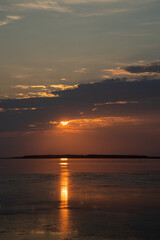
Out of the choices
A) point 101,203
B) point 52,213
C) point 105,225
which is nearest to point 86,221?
point 105,225

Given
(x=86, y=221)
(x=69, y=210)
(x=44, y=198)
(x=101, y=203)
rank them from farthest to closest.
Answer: (x=44, y=198) → (x=101, y=203) → (x=69, y=210) → (x=86, y=221)

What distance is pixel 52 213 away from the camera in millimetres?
21969

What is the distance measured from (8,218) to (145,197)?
496 inches

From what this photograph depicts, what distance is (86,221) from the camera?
64.7ft

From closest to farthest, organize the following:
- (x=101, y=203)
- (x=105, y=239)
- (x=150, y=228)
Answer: (x=105, y=239), (x=150, y=228), (x=101, y=203)

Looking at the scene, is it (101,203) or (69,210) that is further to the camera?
(101,203)

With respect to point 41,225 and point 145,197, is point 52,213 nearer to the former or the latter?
point 41,225

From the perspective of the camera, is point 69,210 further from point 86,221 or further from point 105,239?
point 105,239

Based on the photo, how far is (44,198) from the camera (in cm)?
2919

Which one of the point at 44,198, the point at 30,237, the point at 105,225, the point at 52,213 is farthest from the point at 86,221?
the point at 44,198

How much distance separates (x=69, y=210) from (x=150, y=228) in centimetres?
678

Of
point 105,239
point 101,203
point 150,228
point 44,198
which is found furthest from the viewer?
point 44,198

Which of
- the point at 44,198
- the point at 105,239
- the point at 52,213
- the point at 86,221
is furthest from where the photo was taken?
the point at 44,198

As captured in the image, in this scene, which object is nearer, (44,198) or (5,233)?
(5,233)
